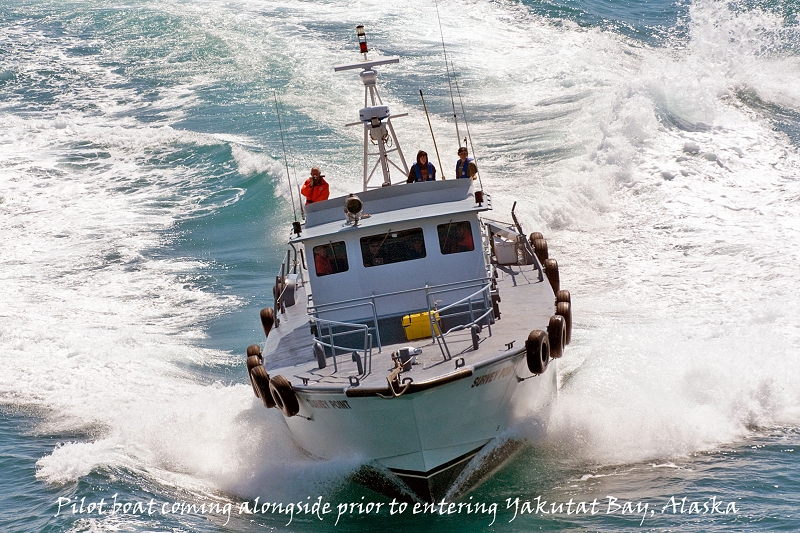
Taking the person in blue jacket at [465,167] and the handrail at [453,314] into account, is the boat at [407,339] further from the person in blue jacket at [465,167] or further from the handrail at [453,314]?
the person in blue jacket at [465,167]

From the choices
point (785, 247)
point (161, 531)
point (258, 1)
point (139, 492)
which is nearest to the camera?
point (161, 531)

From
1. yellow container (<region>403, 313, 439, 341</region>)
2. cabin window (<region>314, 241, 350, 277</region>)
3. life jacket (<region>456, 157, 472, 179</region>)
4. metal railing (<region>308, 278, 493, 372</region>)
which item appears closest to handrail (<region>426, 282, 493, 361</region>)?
metal railing (<region>308, 278, 493, 372</region>)

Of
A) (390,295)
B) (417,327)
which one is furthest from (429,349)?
(390,295)

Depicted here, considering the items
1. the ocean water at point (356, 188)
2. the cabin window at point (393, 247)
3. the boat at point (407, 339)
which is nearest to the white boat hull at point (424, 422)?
the boat at point (407, 339)

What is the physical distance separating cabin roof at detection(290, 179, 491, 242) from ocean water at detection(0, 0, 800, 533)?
2838 mm

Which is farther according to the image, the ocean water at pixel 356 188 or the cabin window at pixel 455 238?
the cabin window at pixel 455 238

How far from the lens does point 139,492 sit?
11055 millimetres

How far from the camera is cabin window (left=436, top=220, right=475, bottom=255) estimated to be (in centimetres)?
1237

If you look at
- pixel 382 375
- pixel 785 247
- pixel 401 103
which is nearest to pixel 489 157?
pixel 401 103

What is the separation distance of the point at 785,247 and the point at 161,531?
12.5m

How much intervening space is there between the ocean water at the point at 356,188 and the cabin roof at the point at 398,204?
112 inches

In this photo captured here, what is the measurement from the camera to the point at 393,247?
1232cm

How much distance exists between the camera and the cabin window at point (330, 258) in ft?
40.4

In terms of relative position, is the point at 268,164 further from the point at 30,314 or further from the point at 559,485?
Answer: the point at 559,485
